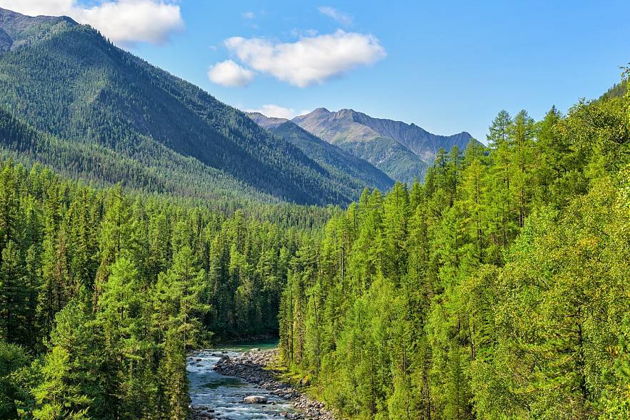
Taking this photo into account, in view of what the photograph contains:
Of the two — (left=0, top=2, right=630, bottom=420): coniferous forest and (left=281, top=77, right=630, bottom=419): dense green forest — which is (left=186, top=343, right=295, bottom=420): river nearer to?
(left=0, top=2, right=630, bottom=420): coniferous forest

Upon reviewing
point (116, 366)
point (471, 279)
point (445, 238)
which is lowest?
point (116, 366)

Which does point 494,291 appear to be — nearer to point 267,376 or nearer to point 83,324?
point 83,324

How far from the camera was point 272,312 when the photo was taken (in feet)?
508

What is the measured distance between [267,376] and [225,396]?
Answer: 15.2 meters

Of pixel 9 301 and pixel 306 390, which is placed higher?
pixel 9 301

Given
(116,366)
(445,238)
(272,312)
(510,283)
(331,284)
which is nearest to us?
(510,283)

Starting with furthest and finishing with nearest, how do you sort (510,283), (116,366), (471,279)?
(116,366), (471,279), (510,283)

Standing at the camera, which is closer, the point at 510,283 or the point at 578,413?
the point at 578,413

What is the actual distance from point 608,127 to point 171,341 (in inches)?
1931

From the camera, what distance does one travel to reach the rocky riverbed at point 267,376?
70.5 meters

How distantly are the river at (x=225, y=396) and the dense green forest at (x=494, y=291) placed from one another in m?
7.86

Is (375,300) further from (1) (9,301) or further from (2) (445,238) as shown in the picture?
(1) (9,301)

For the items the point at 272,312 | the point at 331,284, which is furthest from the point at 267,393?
the point at 272,312

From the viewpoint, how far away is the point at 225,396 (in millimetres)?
80375
